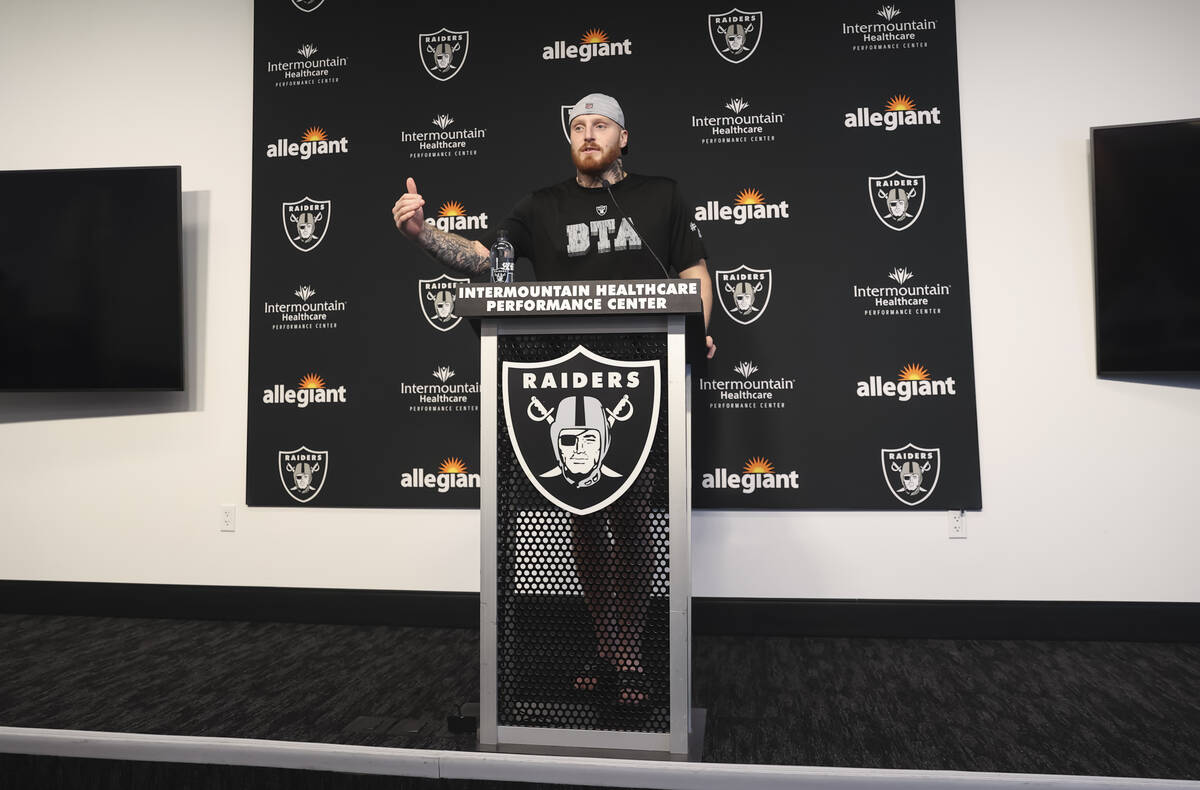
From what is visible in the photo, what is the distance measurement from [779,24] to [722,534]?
6.41ft

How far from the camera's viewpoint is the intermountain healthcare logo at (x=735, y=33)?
2.87m

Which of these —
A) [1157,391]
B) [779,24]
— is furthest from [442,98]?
[1157,391]

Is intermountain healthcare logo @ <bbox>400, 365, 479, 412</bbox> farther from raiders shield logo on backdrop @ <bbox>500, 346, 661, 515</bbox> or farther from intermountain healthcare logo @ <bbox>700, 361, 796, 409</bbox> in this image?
raiders shield logo on backdrop @ <bbox>500, 346, 661, 515</bbox>

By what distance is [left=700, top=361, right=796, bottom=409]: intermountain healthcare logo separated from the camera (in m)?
2.78

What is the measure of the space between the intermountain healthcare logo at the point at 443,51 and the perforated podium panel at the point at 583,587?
1851mm

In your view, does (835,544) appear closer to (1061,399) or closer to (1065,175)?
(1061,399)

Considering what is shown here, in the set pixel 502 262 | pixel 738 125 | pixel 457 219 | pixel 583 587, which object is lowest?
pixel 583 587

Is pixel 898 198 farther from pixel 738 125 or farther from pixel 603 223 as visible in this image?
pixel 603 223

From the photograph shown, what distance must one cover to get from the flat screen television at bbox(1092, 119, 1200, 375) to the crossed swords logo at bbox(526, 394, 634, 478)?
80.2 inches

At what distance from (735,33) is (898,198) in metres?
0.89

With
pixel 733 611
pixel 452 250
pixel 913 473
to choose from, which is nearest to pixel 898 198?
pixel 913 473

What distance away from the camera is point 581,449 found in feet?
5.20

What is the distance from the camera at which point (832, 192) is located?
281 cm

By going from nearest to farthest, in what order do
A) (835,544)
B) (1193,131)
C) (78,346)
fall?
(1193,131) < (835,544) < (78,346)
